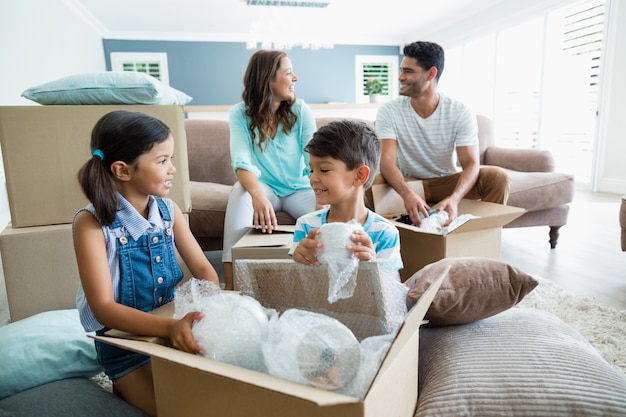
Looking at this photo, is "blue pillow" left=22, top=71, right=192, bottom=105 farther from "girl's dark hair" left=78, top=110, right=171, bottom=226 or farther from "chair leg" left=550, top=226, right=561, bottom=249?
A: "chair leg" left=550, top=226, right=561, bottom=249

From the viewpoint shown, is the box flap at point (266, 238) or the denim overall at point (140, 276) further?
the box flap at point (266, 238)

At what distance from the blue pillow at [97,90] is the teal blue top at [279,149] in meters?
0.39

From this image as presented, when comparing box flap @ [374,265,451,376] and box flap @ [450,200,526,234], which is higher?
box flap @ [374,265,451,376]

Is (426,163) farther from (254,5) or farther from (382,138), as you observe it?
(254,5)

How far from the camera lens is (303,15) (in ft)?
21.2

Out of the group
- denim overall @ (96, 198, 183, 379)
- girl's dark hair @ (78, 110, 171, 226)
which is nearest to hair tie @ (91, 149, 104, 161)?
girl's dark hair @ (78, 110, 171, 226)

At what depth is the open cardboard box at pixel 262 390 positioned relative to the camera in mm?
459

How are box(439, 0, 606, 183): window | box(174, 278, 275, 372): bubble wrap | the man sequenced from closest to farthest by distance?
1. box(174, 278, 275, 372): bubble wrap
2. the man
3. box(439, 0, 606, 183): window

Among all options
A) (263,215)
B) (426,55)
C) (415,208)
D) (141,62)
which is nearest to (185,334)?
(263,215)

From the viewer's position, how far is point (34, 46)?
3.88 meters

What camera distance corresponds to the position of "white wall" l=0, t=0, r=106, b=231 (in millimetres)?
3197

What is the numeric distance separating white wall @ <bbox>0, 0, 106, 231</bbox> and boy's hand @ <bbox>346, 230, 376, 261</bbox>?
294cm

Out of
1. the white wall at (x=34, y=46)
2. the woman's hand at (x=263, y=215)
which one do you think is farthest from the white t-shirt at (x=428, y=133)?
the white wall at (x=34, y=46)

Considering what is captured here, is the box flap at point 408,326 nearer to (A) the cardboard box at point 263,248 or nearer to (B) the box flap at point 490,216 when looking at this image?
(A) the cardboard box at point 263,248
